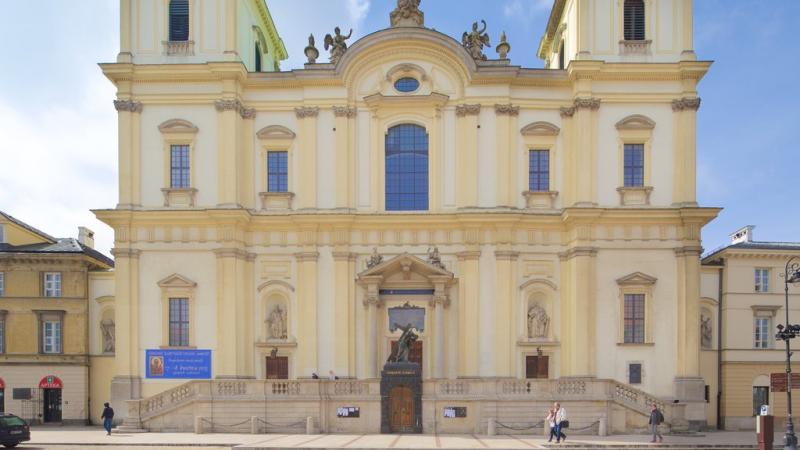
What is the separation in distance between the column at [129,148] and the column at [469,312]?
51.2ft

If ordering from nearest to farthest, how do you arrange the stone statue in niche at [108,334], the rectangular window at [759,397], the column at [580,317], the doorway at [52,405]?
the column at [580,317], the rectangular window at [759,397], the doorway at [52,405], the stone statue in niche at [108,334]

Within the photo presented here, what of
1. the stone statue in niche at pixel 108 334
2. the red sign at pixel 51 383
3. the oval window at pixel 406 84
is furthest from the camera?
the stone statue in niche at pixel 108 334

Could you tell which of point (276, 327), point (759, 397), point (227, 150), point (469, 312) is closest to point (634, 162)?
point (469, 312)

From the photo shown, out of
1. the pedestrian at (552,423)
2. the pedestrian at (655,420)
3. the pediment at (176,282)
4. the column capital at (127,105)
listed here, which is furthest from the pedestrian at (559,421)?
the column capital at (127,105)

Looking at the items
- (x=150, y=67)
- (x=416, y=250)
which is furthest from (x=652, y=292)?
(x=150, y=67)

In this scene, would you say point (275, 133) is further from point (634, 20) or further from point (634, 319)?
point (634, 319)

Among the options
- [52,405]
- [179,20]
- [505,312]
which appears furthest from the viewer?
[52,405]

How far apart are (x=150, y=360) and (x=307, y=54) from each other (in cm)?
1616

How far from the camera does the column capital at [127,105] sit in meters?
37.5

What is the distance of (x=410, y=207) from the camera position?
3822 centimetres

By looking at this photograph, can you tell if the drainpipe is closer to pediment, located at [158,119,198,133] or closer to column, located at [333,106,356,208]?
column, located at [333,106,356,208]

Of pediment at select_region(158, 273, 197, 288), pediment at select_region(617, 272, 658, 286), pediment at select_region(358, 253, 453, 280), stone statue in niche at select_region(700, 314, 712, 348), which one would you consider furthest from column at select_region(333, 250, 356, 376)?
stone statue in niche at select_region(700, 314, 712, 348)

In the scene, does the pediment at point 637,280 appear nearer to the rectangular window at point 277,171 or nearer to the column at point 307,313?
the column at point 307,313

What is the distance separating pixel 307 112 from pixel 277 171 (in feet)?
10.4
